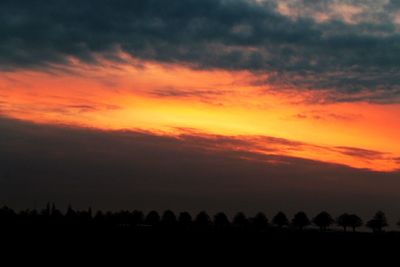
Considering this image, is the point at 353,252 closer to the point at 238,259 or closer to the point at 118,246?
the point at 238,259

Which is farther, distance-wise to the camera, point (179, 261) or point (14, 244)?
point (14, 244)

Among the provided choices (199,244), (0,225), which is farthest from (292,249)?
(0,225)

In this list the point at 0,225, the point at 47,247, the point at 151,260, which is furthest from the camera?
the point at 0,225

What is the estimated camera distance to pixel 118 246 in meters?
102

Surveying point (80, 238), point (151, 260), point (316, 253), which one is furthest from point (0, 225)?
point (316, 253)

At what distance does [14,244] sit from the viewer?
9975 cm

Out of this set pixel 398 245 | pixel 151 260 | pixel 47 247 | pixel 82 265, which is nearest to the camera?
pixel 82 265

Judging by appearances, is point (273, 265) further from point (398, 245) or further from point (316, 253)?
point (398, 245)

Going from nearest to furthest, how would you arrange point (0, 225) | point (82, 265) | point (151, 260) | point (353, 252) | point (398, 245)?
point (82, 265) → point (151, 260) → point (353, 252) → point (398, 245) → point (0, 225)

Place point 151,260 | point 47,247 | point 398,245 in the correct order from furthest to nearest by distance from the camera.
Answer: point 398,245
point 47,247
point 151,260

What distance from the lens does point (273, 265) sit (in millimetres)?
89312

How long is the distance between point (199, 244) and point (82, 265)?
106ft

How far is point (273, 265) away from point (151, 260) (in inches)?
641

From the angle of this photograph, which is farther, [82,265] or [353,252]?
[353,252]
